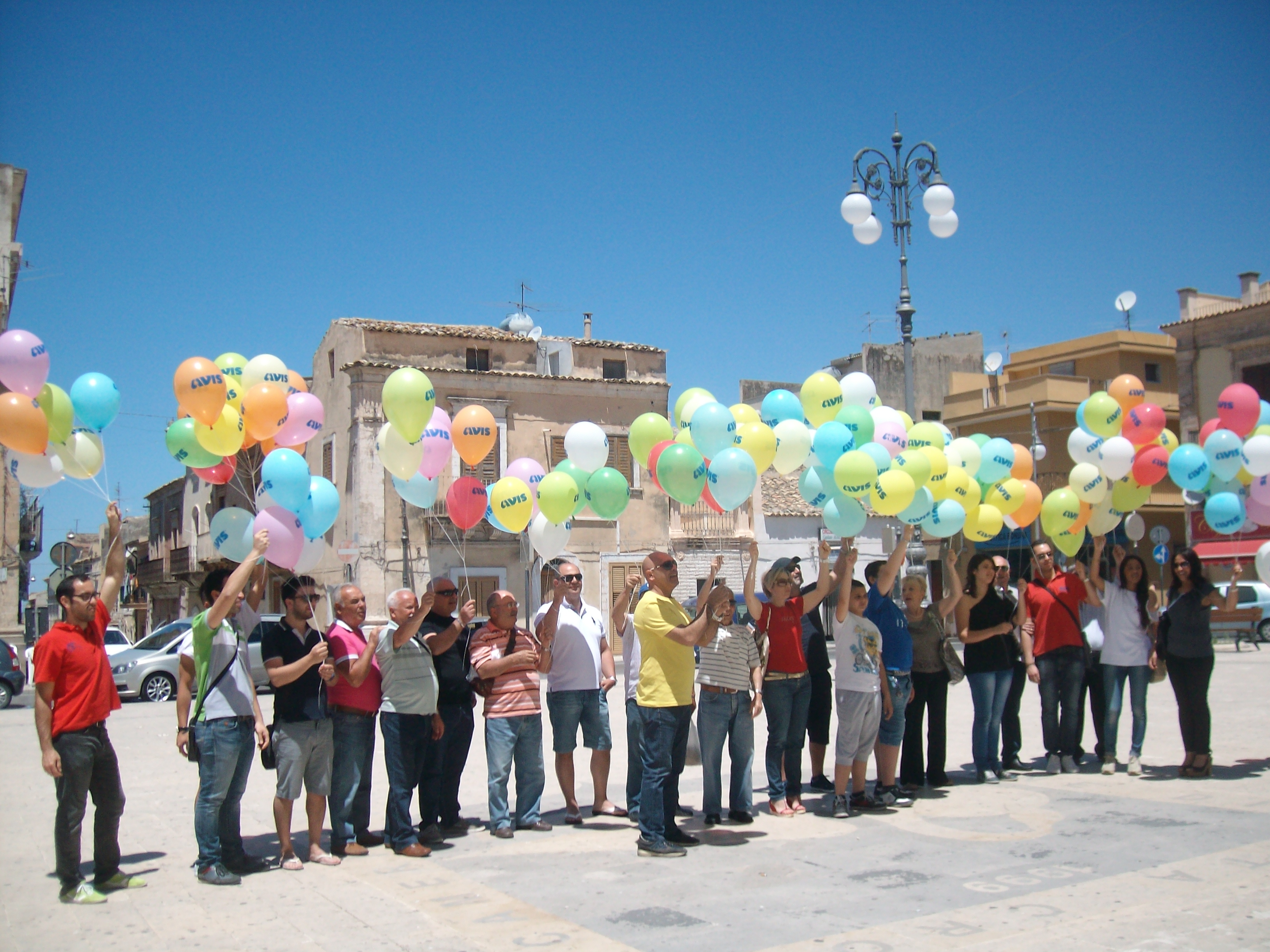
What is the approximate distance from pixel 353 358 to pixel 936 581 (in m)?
21.8

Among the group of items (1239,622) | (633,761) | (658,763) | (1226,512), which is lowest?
(1239,622)

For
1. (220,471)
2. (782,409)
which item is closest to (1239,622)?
(782,409)

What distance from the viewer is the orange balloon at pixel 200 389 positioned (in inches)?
249

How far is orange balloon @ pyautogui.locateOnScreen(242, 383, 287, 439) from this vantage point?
→ 658 centimetres

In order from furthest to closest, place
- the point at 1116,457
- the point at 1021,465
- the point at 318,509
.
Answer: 1. the point at 1021,465
2. the point at 1116,457
3. the point at 318,509

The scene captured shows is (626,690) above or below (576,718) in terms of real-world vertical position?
above

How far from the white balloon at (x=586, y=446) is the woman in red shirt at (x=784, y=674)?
1576 mm

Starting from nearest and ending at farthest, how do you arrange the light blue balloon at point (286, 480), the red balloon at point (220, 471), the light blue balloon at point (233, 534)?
the light blue balloon at point (286, 480)
the light blue balloon at point (233, 534)
the red balloon at point (220, 471)

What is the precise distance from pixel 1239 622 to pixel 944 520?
20042mm

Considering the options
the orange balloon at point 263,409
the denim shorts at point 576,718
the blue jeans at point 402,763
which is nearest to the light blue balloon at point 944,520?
the denim shorts at point 576,718

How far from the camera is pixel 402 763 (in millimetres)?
6461

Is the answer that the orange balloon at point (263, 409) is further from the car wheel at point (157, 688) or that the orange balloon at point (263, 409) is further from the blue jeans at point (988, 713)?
the car wheel at point (157, 688)

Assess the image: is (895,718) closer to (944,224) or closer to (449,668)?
(449,668)

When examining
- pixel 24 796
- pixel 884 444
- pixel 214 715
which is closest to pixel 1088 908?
pixel 884 444
